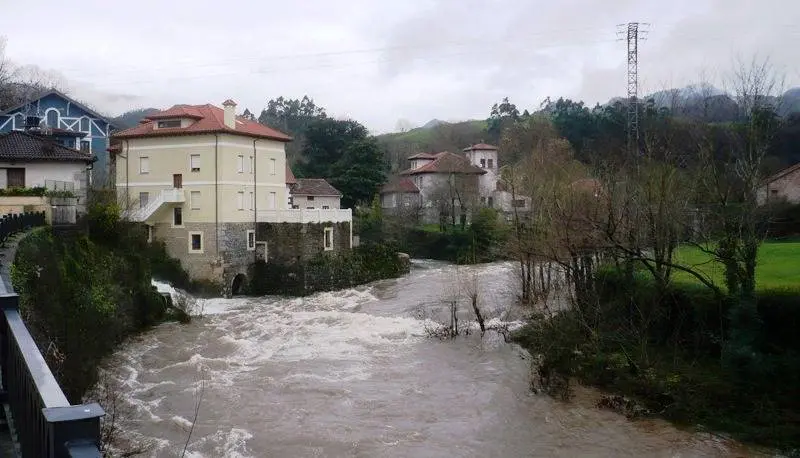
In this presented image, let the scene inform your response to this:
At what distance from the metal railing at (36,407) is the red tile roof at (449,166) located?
48254mm

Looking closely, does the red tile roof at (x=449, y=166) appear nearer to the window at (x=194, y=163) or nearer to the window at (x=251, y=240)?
the window at (x=251, y=240)

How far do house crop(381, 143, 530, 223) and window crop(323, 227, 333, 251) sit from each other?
49.7 feet

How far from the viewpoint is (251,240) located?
34094mm

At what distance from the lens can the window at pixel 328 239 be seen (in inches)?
1387

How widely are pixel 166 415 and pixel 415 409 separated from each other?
516 centimetres

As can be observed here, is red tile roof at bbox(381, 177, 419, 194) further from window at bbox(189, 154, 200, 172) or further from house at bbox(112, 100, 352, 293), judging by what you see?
window at bbox(189, 154, 200, 172)

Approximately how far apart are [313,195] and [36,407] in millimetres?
45063

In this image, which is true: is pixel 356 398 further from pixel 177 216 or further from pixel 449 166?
pixel 449 166

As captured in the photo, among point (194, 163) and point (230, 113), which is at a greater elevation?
point (230, 113)

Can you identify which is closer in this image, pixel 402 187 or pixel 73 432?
pixel 73 432

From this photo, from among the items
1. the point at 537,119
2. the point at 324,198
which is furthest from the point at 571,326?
the point at 537,119

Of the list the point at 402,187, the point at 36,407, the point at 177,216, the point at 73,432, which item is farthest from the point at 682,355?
the point at 402,187

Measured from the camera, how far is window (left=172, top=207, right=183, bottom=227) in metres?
33.1

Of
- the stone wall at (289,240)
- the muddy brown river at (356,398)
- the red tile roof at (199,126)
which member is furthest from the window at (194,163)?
the muddy brown river at (356,398)
